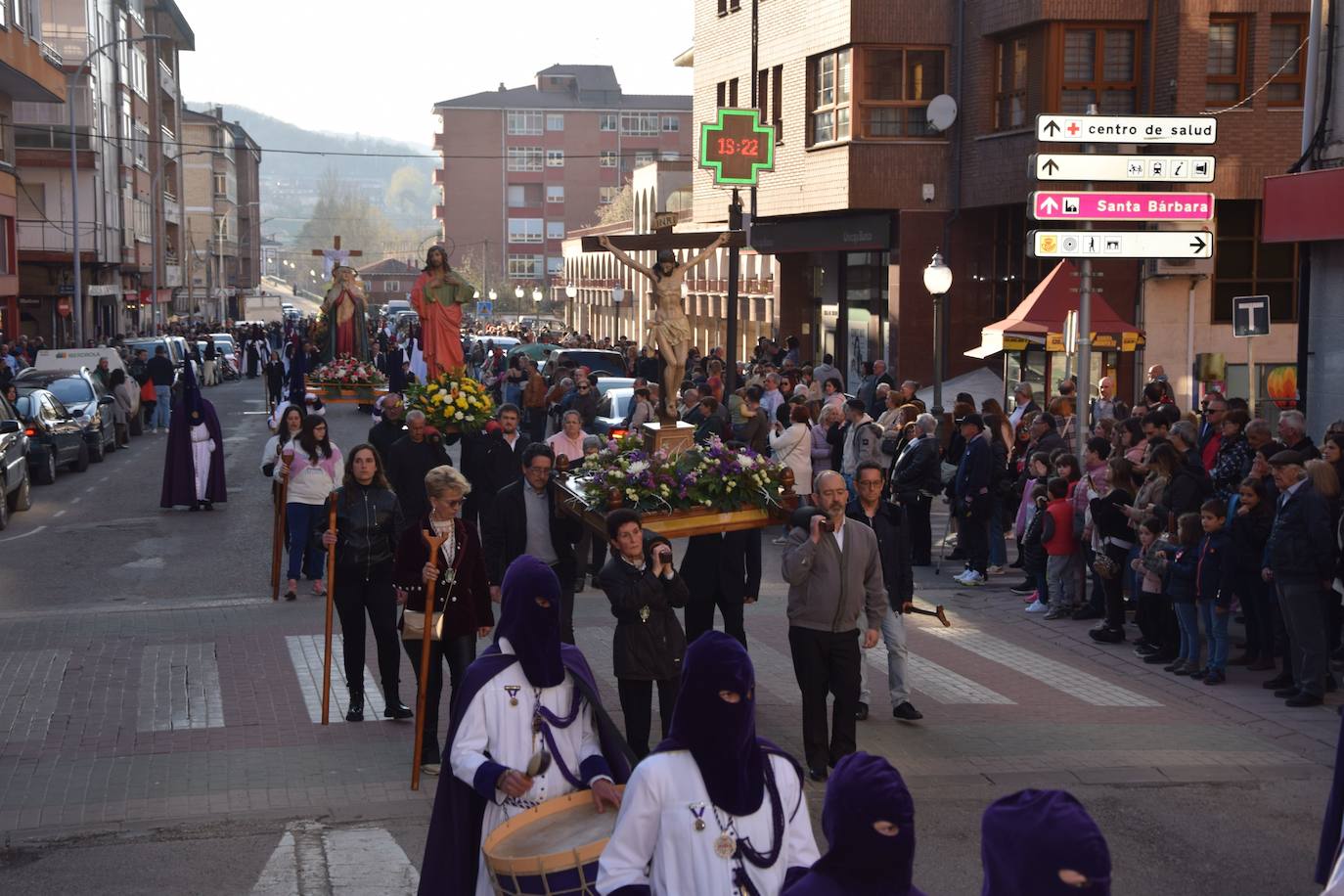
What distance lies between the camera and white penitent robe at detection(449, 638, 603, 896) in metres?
5.73

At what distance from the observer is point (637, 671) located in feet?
29.9

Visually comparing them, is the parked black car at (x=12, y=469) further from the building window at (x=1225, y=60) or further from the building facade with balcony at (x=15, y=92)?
the building facade with balcony at (x=15, y=92)

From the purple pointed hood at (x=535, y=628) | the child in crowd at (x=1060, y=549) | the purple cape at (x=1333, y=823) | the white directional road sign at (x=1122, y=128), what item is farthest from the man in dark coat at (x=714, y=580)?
the white directional road sign at (x=1122, y=128)

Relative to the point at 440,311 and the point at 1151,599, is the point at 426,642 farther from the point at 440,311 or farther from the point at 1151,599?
the point at 440,311

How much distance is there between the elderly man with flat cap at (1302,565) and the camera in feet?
36.9

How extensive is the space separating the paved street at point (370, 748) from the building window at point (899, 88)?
15967 millimetres

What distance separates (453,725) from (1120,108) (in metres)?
24.3

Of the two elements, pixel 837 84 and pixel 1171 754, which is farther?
pixel 837 84

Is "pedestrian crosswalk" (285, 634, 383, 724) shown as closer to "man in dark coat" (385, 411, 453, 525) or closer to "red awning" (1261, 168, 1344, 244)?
"man in dark coat" (385, 411, 453, 525)

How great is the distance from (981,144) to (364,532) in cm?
2149

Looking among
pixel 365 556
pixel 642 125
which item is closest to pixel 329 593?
pixel 365 556

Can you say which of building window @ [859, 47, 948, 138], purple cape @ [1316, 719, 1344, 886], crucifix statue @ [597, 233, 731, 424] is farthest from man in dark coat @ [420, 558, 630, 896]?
Answer: building window @ [859, 47, 948, 138]

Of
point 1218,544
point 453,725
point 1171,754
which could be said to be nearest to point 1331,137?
point 1218,544

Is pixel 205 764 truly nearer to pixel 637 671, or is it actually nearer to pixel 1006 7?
pixel 637 671
